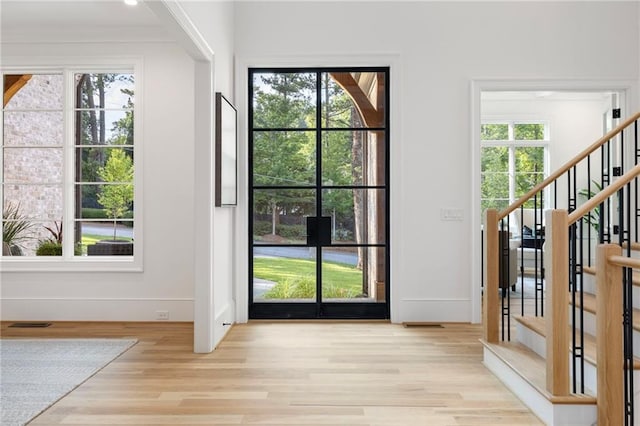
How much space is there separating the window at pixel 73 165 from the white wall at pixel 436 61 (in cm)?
135

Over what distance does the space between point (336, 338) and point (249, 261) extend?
124 cm

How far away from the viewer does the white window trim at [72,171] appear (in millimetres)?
4547

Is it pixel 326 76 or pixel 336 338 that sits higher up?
pixel 326 76

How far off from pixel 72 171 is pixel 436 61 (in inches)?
151

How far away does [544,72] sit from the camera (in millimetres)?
4445

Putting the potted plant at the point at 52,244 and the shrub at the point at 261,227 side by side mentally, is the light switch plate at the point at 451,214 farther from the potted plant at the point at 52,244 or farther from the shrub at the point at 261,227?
the potted plant at the point at 52,244

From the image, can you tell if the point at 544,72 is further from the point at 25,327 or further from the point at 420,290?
the point at 25,327

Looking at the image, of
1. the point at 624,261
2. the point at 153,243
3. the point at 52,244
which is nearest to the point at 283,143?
the point at 153,243

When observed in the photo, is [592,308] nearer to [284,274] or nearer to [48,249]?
[284,274]

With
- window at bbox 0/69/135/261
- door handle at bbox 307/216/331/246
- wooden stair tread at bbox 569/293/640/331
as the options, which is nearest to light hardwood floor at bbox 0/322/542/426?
wooden stair tread at bbox 569/293/640/331

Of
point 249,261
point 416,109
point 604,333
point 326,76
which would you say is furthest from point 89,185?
point 604,333

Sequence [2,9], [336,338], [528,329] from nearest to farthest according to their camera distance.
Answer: [528,329], [336,338], [2,9]

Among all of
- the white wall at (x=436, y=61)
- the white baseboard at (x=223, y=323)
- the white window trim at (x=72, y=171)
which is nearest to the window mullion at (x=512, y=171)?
the white wall at (x=436, y=61)

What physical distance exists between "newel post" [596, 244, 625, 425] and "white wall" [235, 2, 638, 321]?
2.30 m
